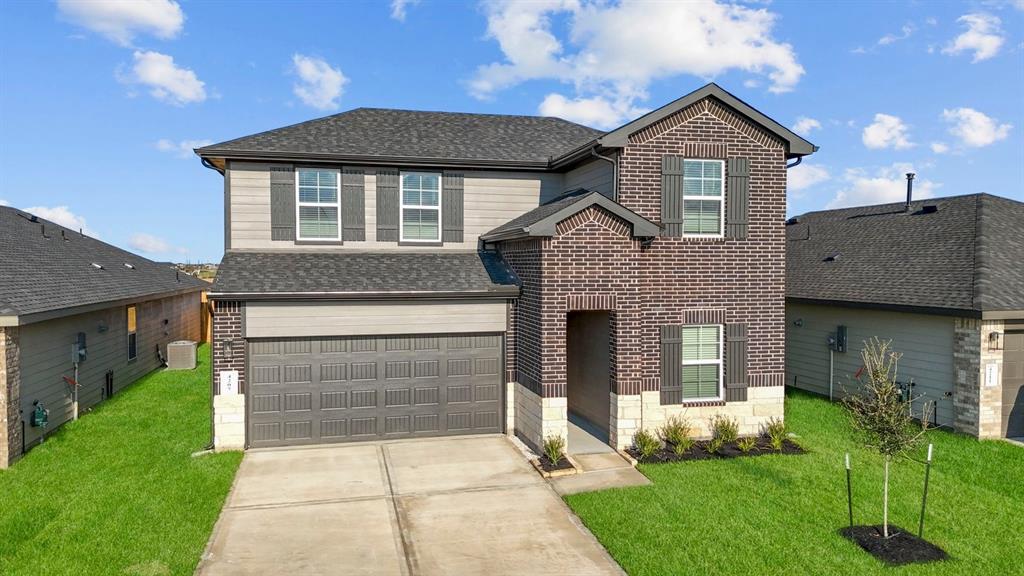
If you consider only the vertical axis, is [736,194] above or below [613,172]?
below

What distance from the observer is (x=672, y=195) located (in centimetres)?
1282

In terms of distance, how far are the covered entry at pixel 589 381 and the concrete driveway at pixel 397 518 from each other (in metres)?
1.81

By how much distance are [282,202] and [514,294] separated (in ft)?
18.0

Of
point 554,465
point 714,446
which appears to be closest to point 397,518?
point 554,465

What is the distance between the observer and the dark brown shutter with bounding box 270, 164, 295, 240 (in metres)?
13.8

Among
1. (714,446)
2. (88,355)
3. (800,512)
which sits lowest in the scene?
(800,512)

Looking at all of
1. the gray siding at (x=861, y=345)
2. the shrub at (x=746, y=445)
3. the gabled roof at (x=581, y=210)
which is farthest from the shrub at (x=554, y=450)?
the gray siding at (x=861, y=345)

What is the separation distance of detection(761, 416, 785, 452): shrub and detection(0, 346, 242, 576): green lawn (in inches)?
387

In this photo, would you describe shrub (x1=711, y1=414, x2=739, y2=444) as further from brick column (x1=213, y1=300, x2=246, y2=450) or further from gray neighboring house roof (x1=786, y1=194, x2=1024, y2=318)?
brick column (x1=213, y1=300, x2=246, y2=450)

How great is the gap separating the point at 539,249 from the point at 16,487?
31.0ft

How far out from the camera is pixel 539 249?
39.7 ft

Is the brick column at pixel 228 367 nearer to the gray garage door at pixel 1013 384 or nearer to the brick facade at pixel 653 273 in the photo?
the brick facade at pixel 653 273

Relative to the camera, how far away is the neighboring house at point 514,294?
40.2 feet

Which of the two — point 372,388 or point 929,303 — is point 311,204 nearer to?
point 372,388
